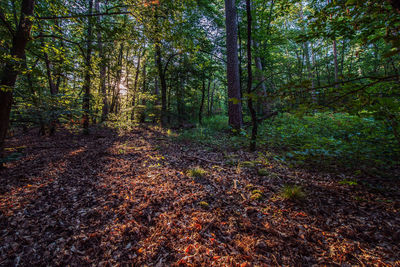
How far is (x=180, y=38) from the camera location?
5246 mm

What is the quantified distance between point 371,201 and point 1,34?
10.2 metres

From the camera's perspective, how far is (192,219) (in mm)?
2629

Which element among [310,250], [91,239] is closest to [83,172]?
[91,239]

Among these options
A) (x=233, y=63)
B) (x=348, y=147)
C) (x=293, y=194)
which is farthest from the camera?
(x=233, y=63)

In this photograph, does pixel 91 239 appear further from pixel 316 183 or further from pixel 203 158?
pixel 316 183

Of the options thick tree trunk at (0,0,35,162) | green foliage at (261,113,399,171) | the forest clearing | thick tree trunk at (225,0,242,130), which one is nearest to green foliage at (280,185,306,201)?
the forest clearing

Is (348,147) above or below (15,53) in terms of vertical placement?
below

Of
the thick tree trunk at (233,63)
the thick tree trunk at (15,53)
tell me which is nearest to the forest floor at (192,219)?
the thick tree trunk at (15,53)

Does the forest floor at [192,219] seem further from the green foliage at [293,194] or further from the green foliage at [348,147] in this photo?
the green foliage at [348,147]

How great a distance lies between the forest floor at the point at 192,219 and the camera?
2008 millimetres

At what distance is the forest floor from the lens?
2.01 meters

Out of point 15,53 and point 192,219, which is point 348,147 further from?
point 15,53

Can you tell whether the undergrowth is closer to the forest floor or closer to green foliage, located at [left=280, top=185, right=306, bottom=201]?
the forest floor

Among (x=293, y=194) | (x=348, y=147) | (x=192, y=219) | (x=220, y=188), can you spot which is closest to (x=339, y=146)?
(x=348, y=147)
